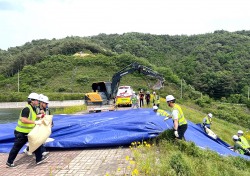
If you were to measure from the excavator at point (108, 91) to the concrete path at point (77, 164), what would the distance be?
37.4 feet

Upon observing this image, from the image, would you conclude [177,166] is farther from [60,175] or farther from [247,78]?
[247,78]

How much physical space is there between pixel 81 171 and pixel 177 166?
2.12 meters

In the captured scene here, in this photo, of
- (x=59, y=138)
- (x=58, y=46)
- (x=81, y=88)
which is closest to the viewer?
(x=59, y=138)

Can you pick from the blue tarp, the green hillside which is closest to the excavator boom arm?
the blue tarp

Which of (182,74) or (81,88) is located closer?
(81,88)

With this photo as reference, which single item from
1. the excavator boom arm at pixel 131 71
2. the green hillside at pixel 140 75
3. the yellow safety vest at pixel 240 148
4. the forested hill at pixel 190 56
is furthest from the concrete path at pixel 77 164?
the forested hill at pixel 190 56

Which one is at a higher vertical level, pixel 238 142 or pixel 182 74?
pixel 182 74

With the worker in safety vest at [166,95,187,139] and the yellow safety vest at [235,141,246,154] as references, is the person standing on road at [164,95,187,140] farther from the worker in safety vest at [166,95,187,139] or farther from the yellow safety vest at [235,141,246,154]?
the yellow safety vest at [235,141,246,154]

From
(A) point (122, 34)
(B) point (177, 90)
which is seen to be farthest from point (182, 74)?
(A) point (122, 34)

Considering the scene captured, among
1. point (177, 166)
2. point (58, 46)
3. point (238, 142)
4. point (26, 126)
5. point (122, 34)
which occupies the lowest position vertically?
point (238, 142)

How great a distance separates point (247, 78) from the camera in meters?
76.6

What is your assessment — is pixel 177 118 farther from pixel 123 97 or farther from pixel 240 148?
pixel 123 97

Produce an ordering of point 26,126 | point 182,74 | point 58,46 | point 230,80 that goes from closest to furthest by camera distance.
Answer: point 26,126 → point 230,80 → point 182,74 → point 58,46

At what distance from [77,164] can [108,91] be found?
15655 mm
